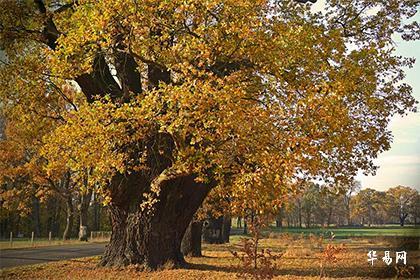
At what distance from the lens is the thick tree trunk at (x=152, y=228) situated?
11.3 m

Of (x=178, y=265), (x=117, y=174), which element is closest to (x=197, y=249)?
(x=178, y=265)

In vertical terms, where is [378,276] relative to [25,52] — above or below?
below

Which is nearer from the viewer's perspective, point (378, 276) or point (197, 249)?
point (378, 276)

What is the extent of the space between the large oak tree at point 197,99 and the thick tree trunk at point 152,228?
35 mm

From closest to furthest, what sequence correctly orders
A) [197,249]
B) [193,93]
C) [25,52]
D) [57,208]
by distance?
[193,93], [25,52], [197,249], [57,208]

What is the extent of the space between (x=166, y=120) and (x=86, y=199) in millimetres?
22317

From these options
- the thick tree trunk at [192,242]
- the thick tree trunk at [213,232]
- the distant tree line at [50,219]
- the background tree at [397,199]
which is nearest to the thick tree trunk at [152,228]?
the thick tree trunk at [192,242]

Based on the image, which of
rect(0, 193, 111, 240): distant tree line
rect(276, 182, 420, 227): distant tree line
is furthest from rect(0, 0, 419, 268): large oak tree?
rect(0, 193, 111, 240): distant tree line

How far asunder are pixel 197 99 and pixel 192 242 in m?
10.0

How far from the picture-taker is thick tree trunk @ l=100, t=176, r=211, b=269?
11328 mm

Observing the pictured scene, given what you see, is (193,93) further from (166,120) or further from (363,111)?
(363,111)

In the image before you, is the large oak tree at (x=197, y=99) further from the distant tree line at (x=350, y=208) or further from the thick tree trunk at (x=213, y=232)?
the thick tree trunk at (x=213, y=232)

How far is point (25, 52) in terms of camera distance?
12.9 meters

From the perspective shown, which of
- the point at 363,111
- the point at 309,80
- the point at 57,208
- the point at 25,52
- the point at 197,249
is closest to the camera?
the point at 309,80
